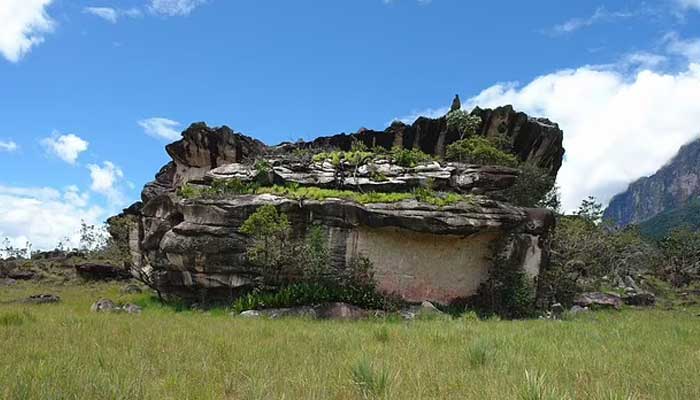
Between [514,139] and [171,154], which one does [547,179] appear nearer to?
[514,139]

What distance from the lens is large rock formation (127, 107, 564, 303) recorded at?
20422mm

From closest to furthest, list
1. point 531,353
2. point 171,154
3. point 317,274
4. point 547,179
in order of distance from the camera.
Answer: point 531,353, point 317,274, point 547,179, point 171,154

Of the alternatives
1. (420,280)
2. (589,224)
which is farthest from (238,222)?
(589,224)

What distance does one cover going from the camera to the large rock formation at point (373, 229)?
804 inches

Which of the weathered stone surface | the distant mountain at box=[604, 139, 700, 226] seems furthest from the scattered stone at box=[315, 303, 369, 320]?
the distant mountain at box=[604, 139, 700, 226]

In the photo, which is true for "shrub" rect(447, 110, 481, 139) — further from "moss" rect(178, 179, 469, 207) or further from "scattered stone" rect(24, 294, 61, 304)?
"scattered stone" rect(24, 294, 61, 304)

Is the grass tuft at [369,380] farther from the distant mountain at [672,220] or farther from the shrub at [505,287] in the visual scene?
the distant mountain at [672,220]

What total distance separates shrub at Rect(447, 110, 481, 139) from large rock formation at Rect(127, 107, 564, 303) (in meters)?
18.3

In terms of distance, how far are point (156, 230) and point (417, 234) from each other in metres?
12.5

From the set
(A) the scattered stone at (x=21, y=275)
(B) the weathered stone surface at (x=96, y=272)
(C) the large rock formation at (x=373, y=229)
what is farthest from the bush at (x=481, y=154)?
(A) the scattered stone at (x=21, y=275)

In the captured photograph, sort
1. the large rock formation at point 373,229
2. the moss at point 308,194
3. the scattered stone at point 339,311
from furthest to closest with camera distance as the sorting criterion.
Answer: the moss at point 308,194
the large rock formation at point 373,229
the scattered stone at point 339,311

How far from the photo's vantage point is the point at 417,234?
20953 millimetres

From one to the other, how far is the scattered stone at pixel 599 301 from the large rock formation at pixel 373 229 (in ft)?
14.9

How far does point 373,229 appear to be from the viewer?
20719 millimetres
